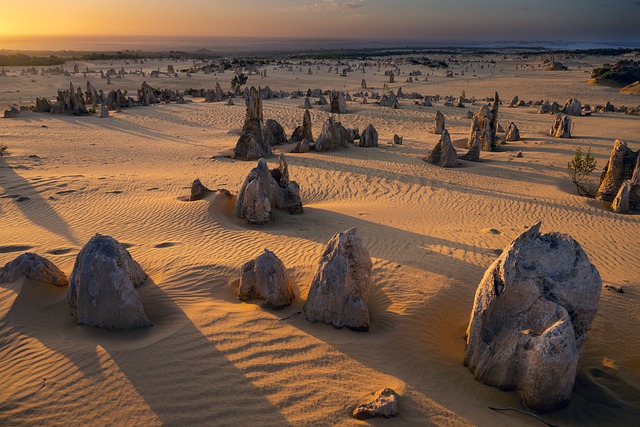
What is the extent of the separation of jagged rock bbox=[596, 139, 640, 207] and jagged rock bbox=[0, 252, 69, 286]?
14.9 metres

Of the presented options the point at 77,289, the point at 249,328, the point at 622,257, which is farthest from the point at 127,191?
the point at 622,257

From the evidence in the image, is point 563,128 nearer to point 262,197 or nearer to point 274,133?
point 274,133

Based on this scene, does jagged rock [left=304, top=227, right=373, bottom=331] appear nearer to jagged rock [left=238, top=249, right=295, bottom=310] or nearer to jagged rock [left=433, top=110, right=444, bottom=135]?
jagged rock [left=238, top=249, right=295, bottom=310]

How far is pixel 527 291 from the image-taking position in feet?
16.9

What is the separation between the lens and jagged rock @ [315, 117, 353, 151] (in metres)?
19.7

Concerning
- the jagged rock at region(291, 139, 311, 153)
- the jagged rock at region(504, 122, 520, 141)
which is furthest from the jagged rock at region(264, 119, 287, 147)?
the jagged rock at region(504, 122, 520, 141)

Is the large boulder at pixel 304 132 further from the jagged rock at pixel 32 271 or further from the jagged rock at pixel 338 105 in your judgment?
the jagged rock at pixel 32 271

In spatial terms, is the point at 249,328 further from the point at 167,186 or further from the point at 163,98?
the point at 163,98

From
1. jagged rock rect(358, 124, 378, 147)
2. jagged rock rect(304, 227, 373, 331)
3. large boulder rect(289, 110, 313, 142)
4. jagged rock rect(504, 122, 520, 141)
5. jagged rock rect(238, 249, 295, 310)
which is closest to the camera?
jagged rock rect(304, 227, 373, 331)

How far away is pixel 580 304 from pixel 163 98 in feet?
118

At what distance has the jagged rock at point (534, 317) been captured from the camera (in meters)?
4.80

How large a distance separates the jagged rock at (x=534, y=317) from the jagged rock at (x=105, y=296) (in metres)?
4.72

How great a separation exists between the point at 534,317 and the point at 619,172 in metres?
10.8

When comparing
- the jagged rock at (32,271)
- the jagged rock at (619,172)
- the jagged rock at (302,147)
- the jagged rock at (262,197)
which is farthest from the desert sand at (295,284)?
the jagged rock at (302,147)
